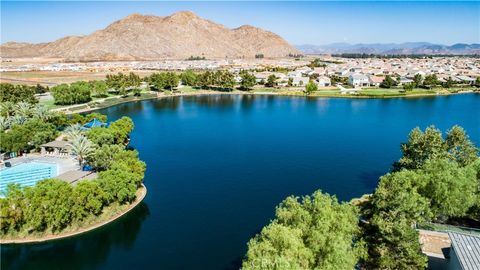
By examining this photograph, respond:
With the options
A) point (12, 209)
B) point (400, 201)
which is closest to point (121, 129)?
point (12, 209)

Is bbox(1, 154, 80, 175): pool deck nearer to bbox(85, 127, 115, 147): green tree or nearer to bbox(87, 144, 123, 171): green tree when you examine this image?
bbox(87, 144, 123, 171): green tree

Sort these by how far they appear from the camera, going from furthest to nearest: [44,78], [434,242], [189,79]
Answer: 1. [44,78]
2. [189,79]
3. [434,242]

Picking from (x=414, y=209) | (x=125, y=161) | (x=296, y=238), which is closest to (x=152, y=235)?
(x=125, y=161)

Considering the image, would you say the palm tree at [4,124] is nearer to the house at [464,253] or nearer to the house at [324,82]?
the house at [464,253]

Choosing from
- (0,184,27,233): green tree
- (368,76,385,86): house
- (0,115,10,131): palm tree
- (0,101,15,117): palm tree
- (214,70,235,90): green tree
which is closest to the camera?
(0,184,27,233): green tree

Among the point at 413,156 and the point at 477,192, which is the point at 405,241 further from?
the point at 413,156

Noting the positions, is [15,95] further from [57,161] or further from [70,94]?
[57,161]

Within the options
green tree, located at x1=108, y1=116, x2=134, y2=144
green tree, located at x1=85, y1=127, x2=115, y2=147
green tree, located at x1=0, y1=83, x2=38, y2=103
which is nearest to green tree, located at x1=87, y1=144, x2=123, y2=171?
green tree, located at x1=85, y1=127, x2=115, y2=147
